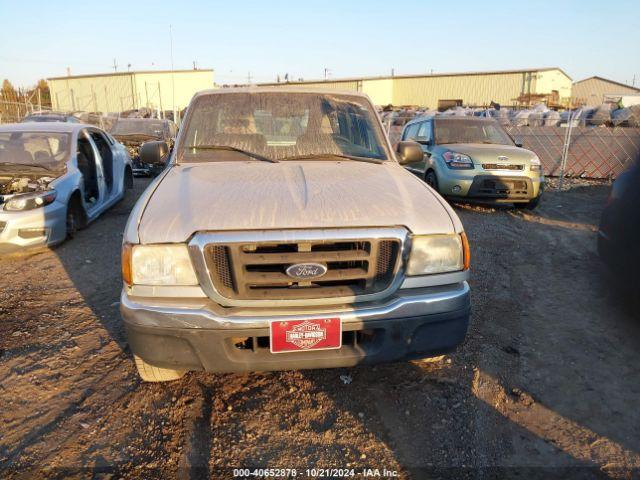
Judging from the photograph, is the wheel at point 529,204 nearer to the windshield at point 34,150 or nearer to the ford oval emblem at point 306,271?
the ford oval emblem at point 306,271

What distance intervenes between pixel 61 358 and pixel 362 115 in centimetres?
290

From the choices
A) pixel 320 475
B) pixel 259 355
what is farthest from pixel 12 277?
pixel 320 475

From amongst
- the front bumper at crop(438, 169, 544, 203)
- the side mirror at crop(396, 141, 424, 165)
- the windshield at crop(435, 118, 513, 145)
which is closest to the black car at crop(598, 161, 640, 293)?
the side mirror at crop(396, 141, 424, 165)

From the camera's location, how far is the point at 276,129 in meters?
3.63

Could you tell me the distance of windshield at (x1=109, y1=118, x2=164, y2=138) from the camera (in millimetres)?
13016

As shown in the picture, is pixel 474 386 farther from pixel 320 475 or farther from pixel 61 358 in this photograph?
pixel 61 358

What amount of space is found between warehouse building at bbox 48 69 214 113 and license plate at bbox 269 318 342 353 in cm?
4359

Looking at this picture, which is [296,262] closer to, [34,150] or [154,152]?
[154,152]

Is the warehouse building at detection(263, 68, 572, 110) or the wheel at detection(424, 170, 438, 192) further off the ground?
the warehouse building at detection(263, 68, 572, 110)

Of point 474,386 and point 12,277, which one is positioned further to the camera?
point 12,277

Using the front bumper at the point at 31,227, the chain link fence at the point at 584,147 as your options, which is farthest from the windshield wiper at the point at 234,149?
the chain link fence at the point at 584,147

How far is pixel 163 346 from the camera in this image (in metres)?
2.30

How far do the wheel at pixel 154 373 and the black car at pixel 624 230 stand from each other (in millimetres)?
3204

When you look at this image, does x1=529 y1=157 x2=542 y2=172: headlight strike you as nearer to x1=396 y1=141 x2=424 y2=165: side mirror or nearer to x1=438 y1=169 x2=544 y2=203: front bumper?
x1=438 y1=169 x2=544 y2=203: front bumper
